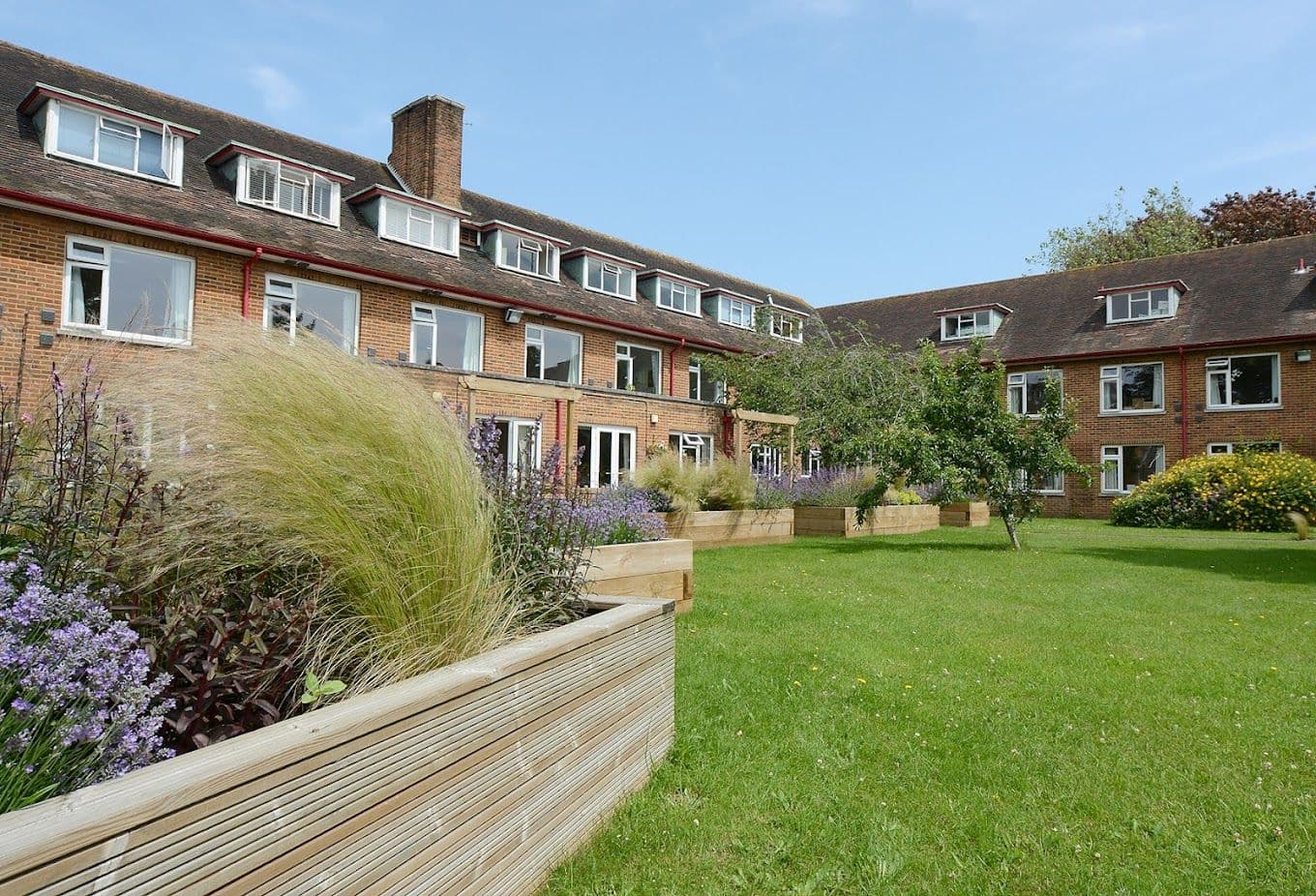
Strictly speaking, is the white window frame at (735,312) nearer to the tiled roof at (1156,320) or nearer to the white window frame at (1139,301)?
the tiled roof at (1156,320)

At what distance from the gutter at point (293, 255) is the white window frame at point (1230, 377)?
48.4ft

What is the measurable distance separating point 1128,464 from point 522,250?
17737mm

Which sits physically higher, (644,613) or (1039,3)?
(1039,3)

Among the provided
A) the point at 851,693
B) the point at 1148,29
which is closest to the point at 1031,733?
the point at 851,693

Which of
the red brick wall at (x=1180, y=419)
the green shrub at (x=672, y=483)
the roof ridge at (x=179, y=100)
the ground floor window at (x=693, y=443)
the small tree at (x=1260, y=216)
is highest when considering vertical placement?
the small tree at (x=1260, y=216)

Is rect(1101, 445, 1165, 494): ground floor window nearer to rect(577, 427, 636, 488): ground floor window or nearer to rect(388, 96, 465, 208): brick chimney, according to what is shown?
rect(577, 427, 636, 488): ground floor window

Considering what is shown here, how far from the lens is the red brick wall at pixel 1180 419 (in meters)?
20.4

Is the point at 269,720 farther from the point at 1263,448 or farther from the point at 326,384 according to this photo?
the point at 1263,448

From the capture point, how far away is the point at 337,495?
2.27m

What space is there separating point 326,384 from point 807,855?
2044 millimetres

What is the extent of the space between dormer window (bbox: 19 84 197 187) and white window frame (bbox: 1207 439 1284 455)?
2428 cm

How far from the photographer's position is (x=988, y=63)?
28.3ft

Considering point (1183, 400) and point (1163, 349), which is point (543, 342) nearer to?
point (1163, 349)

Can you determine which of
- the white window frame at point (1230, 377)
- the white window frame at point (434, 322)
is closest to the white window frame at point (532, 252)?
the white window frame at point (434, 322)
